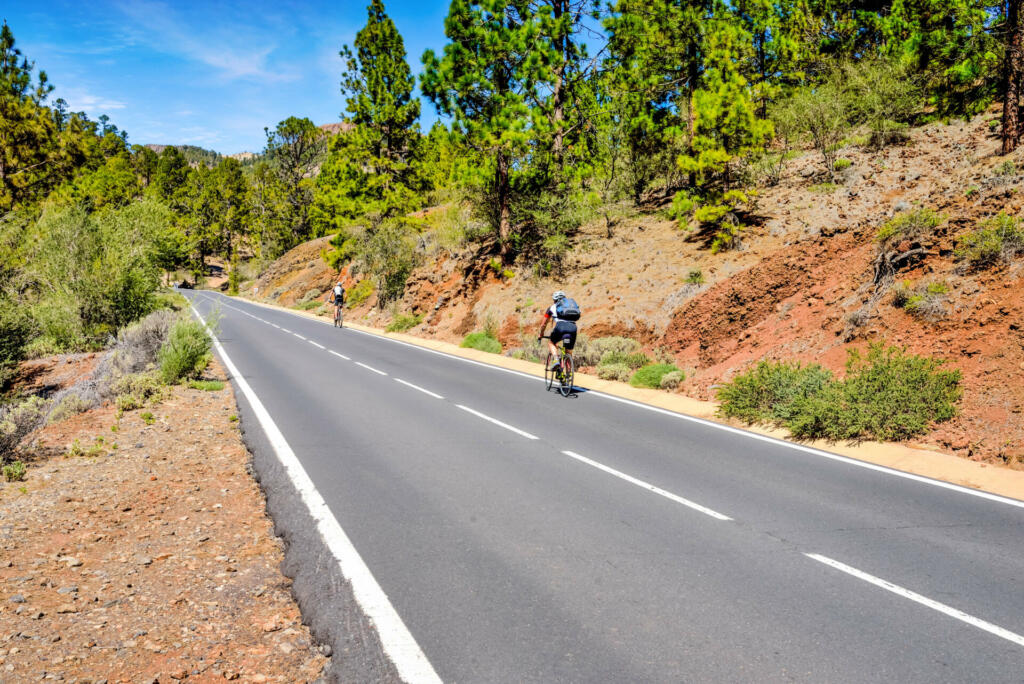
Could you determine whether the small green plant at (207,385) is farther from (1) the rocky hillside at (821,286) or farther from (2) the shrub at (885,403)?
(2) the shrub at (885,403)

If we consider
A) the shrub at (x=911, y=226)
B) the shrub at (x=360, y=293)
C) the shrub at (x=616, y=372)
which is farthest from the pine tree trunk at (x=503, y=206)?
the shrub at (x=360, y=293)

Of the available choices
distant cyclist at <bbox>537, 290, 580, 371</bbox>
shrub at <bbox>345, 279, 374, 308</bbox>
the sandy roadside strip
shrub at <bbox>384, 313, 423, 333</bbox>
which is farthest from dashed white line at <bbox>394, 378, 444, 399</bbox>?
shrub at <bbox>345, 279, 374, 308</bbox>

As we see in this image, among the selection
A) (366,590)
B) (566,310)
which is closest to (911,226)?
(566,310)

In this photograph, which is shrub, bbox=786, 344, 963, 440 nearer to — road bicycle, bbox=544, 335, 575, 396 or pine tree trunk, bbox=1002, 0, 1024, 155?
road bicycle, bbox=544, 335, 575, 396

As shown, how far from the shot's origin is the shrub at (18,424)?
681 cm

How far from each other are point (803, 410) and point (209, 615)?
827cm

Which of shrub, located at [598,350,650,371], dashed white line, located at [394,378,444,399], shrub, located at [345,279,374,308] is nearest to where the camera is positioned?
dashed white line, located at [394,378,444,399]

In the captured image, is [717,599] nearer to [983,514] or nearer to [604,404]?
[983,514]

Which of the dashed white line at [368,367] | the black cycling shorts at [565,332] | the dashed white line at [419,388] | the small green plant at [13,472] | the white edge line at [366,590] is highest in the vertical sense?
the black cycling shorts at [565,332]

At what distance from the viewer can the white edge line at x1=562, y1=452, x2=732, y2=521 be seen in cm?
560

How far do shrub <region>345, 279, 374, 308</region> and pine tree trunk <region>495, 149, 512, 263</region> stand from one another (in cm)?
1554

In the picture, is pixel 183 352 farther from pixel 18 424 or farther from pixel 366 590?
pixel 366 590

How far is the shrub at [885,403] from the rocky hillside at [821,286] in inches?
11.3

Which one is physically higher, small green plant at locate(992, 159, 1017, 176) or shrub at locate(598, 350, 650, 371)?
small green plant at locate(992, 159, 1017, 176)
